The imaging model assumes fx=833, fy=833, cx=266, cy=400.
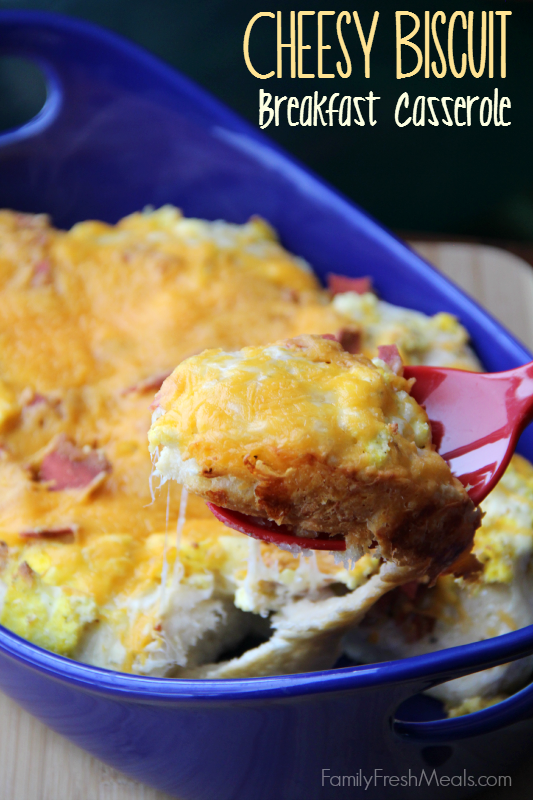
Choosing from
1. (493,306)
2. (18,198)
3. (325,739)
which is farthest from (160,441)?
(493,306)

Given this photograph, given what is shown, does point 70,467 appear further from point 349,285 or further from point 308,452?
point 349,285

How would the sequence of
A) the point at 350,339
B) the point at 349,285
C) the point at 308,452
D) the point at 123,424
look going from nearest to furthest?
the point at 308,452
the point at 123,424
the point at 350,339
the point at 349,285

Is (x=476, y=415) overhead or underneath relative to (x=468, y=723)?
overhead

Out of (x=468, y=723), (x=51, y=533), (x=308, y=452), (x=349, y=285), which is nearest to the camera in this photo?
(x=308, y=452)

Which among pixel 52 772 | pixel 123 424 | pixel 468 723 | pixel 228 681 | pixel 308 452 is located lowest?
pixel 52 772

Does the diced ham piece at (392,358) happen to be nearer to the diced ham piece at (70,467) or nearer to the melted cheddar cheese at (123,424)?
the melted cheddar cheese at (123,424)

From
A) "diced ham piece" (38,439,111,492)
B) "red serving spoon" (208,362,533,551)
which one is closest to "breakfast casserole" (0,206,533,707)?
"diced ham piece" (38,439,111,492)

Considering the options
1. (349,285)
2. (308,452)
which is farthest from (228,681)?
(349,285)

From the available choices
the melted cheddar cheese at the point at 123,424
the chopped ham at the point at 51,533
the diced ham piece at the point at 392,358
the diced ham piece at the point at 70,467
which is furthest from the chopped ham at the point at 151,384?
the diced ham piece at the point at 392,358
